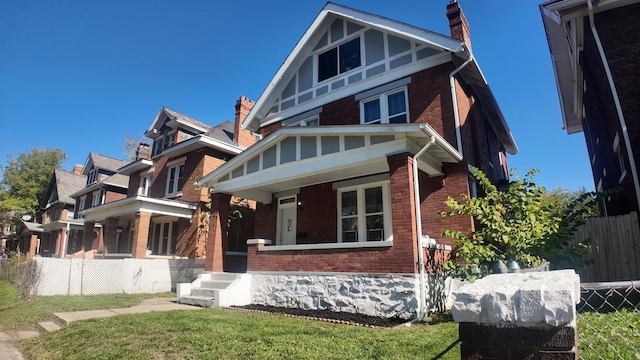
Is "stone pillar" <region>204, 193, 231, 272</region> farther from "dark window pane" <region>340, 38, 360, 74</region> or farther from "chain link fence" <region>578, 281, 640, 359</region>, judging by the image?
"chain link fence" <region>578, 281, 640, 359</region>

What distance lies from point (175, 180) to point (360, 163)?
13800 millimetres

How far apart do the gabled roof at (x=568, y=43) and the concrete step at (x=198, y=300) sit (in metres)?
12.3

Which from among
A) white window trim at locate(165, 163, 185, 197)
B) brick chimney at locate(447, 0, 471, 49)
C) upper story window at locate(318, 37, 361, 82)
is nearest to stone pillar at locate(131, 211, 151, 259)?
white window trim at locate(165, 163, 185, 197)

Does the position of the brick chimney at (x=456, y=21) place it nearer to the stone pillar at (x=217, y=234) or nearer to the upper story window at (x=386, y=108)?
the upper story window at (x=386, y=108)

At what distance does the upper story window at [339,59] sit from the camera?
13.6 metres

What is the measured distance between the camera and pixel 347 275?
28.5ft

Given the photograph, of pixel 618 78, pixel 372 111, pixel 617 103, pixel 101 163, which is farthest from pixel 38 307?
pixel 101 163

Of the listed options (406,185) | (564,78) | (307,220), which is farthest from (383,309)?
(564,78)

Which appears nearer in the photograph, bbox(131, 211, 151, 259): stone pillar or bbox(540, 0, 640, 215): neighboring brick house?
bbox(540, 0, 640, 215): neighboring brick house

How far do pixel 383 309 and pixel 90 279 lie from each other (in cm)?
1101

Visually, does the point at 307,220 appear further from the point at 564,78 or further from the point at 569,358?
the point at 564,78

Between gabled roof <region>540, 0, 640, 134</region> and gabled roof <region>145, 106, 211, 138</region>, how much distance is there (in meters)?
17.3

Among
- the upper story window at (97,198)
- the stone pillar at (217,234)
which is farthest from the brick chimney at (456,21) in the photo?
the upper story window at (97,198)

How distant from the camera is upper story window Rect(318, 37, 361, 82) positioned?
44.6ft
